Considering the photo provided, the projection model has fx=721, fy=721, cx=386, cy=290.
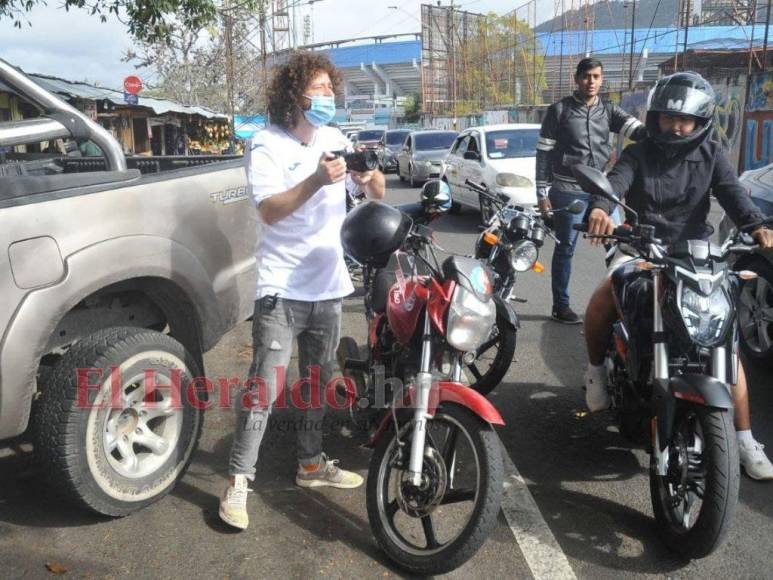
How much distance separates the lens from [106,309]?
10.5 feet

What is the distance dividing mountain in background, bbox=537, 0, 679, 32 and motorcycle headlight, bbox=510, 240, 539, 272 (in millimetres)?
26348

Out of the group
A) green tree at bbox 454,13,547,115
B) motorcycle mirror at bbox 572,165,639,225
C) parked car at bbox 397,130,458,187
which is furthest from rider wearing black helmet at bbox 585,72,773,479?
green tree at bbox 454,13,547,115

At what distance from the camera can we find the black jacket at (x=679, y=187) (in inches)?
141

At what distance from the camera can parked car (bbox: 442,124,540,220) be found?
439 inches

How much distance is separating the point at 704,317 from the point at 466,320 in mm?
924

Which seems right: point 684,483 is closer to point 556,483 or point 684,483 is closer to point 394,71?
point 556,483

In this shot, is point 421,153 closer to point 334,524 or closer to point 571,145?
point 571,145

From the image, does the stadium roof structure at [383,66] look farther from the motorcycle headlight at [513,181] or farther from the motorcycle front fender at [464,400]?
the motorcycle front fender at [464,400]

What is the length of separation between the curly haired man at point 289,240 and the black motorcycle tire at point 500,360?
4.42 feet

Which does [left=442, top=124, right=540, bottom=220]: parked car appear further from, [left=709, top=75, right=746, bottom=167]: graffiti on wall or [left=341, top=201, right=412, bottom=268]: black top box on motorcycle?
[left=341, top=201, right=412, bottom=268]: black top box on motorcycle

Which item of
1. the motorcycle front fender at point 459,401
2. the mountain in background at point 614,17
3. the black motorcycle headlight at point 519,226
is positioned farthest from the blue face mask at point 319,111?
the mountain in background at point 614,17

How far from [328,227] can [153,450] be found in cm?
126

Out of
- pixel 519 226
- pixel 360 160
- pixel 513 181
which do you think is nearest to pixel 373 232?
pixel 360 160

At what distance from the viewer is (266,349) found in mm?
3031
